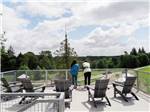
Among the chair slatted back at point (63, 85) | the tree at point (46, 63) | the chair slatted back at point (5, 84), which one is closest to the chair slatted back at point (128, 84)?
the chair slatted back at point (63, 85)

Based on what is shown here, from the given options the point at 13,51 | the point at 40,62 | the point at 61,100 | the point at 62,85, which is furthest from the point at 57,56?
the point at 61,100

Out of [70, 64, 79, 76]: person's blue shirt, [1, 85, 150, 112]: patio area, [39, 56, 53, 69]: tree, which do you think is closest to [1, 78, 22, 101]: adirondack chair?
[1, 85, 150, 112]: patio area

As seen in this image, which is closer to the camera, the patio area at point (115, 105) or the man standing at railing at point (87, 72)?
the patio area at point (115, 105)

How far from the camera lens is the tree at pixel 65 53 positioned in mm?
29184

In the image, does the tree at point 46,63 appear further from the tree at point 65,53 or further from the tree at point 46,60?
the tree at point 65,53

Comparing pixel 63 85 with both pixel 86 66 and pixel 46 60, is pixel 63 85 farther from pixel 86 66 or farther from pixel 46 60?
pixel 46 60

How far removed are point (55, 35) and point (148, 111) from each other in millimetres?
22861

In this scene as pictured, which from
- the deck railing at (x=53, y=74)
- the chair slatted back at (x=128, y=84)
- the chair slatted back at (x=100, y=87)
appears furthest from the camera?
the deck railing at (x=53, y=74)

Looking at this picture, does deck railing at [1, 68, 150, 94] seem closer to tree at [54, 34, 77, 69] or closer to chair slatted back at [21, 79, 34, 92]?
chair slatted back at [21, 79, 34, 92]

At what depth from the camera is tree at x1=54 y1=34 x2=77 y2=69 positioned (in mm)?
29184

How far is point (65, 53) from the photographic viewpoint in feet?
97.5

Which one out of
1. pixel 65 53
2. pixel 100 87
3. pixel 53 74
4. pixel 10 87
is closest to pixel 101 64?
pixel 53 74

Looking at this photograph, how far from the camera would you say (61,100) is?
11.5 ft

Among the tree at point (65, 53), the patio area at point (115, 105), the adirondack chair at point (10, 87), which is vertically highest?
the tree at point (65, 53)
